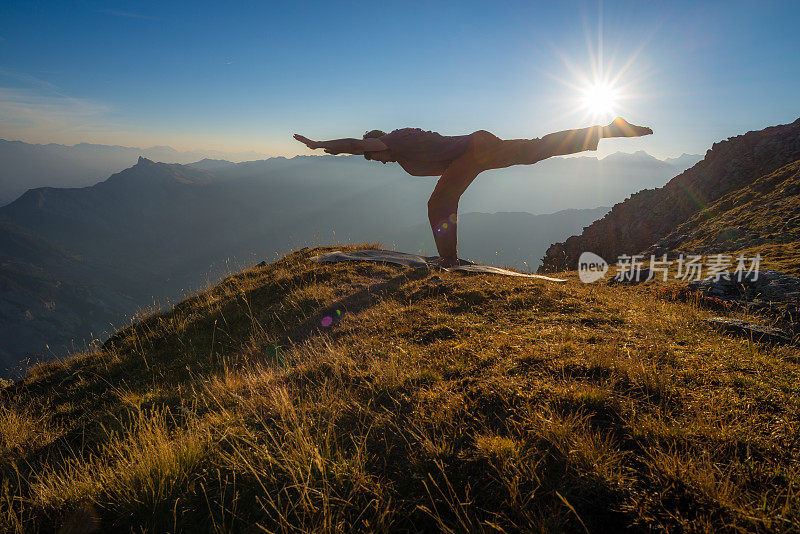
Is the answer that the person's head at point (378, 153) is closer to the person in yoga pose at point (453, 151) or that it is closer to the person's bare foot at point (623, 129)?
the person in yoga pose at point (453, 151)

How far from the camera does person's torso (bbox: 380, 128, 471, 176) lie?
1085 cm

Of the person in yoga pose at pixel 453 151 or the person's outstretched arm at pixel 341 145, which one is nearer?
the person's outstretched arm at pixel 341 145

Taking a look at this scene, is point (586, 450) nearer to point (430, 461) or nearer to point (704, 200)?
point (430, 461)

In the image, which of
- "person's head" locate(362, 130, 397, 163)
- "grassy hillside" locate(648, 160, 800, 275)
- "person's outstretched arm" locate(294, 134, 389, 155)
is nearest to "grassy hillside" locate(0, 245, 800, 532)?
"person's outstretched arm" locate(294, 134, 389, 155)

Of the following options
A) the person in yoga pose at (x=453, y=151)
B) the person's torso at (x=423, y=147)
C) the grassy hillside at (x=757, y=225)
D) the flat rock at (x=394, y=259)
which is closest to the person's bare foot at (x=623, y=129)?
the person in yoga pose at (x=453, y=151)

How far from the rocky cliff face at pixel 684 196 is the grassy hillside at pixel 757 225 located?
3476 millimetres

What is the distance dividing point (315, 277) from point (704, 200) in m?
33.2

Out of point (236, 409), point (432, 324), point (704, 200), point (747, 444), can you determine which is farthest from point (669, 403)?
point (704, 200)

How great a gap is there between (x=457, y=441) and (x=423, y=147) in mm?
10042

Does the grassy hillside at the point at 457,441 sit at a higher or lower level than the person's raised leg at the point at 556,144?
lower

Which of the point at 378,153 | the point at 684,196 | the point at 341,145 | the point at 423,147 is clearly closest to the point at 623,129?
the point at 423,147

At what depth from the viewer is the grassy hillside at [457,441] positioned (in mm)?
2094

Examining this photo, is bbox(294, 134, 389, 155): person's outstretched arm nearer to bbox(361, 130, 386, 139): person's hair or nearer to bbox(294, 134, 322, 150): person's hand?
bbox(294, 134, 322, 150): person's hand

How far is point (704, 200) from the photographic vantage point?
27.5 m
